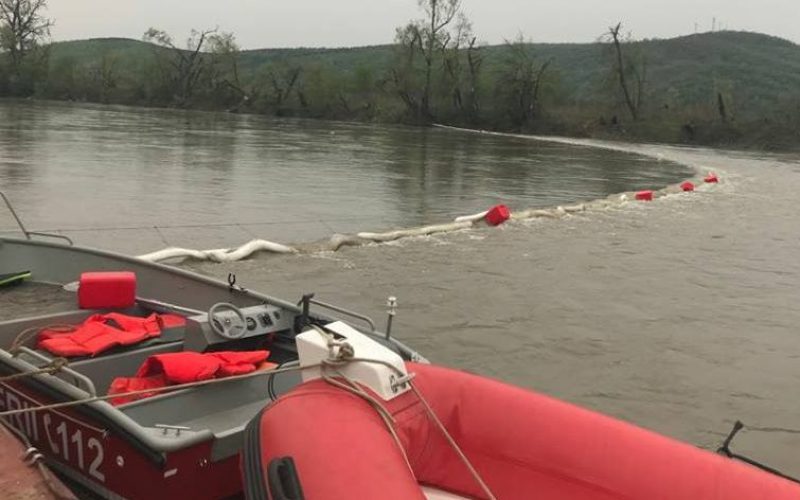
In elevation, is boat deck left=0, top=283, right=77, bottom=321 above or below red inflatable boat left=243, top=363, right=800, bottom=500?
below

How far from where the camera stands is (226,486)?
3.68 m

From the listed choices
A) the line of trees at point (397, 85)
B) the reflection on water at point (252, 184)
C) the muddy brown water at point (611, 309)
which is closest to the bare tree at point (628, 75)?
the line of trees at point (397, 85)

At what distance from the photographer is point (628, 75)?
7150 cm

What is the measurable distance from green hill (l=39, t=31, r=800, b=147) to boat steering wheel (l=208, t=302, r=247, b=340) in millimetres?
57923

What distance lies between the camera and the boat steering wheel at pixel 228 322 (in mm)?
4738

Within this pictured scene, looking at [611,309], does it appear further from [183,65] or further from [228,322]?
[183,65]

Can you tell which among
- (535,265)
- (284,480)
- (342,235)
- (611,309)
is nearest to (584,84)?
(342,235)

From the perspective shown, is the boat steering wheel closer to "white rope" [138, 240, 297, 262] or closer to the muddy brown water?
the muddy brown water

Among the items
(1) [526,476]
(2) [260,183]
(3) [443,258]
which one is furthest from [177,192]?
(1) [526,476]

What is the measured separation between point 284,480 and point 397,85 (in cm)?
7379

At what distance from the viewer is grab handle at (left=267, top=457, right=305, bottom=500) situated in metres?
2.39

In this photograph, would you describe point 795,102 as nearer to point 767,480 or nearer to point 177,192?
point 177,192

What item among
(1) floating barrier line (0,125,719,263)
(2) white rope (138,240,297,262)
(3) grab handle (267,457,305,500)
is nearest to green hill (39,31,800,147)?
(1) floating barrier line (0,125,719,263)

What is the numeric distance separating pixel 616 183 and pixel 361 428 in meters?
21.3
